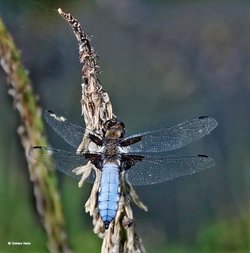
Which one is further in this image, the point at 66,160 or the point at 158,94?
the point at 158,94

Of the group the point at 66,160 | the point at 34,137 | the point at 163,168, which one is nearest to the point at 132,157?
the point at 163,168

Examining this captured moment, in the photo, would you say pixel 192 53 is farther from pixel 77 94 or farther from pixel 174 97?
pixel 77 94

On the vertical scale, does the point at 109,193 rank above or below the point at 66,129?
below

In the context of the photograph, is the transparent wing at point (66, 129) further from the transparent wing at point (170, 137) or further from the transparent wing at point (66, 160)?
the transparent wing at point (170, 137)

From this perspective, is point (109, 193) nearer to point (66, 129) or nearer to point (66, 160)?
point (66, 160)

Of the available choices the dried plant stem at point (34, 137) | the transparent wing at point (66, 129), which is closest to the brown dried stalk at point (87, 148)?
the transparent wing at point (66, 129)

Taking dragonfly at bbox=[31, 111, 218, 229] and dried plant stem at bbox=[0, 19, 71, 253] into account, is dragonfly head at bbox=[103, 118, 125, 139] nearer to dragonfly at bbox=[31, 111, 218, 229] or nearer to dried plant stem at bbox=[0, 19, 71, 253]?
dragonfly at bbox=[31, 111, 218, 229]

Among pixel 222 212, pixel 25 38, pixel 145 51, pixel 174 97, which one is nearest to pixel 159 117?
pixel 174 97

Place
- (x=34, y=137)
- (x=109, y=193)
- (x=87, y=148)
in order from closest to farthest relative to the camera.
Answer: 1. (x=109, y=193)
2. (x=87, y=148)
3. (x=34, y=137)
